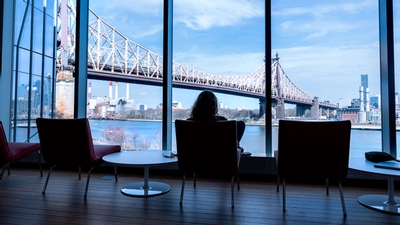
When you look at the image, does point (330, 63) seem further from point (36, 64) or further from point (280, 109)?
point (36, 64)

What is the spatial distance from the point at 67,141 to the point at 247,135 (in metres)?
2.12

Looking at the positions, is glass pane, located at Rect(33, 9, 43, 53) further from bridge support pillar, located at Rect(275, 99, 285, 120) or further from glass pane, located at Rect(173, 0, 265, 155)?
bridge support pillar, located at Rect(275, 99, 285, 120)

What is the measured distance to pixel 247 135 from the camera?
126 inches

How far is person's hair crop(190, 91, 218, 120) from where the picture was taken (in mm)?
2164

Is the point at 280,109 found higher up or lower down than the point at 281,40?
lower down

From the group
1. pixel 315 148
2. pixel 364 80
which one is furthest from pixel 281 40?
pixel 315 148

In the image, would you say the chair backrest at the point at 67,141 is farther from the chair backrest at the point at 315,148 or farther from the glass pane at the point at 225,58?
the chair backrest at the point at 315,148

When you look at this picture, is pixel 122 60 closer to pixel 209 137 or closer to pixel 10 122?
pixel 10 122

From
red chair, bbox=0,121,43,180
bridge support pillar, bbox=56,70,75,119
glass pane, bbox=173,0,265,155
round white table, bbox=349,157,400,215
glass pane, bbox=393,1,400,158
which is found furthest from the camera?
bridge support pillar, bbox=56,70,75,119

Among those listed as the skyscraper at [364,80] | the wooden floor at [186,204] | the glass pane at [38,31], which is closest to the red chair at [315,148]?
the wooden floor at [186,204]

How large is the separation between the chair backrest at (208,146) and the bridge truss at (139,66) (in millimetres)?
1407

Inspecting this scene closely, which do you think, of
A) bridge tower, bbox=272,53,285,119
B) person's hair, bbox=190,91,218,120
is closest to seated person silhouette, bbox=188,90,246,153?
person's hair, bbox=190,91,218,120

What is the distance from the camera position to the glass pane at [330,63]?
2.95 m

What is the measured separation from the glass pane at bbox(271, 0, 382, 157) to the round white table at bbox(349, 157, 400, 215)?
95 cm
